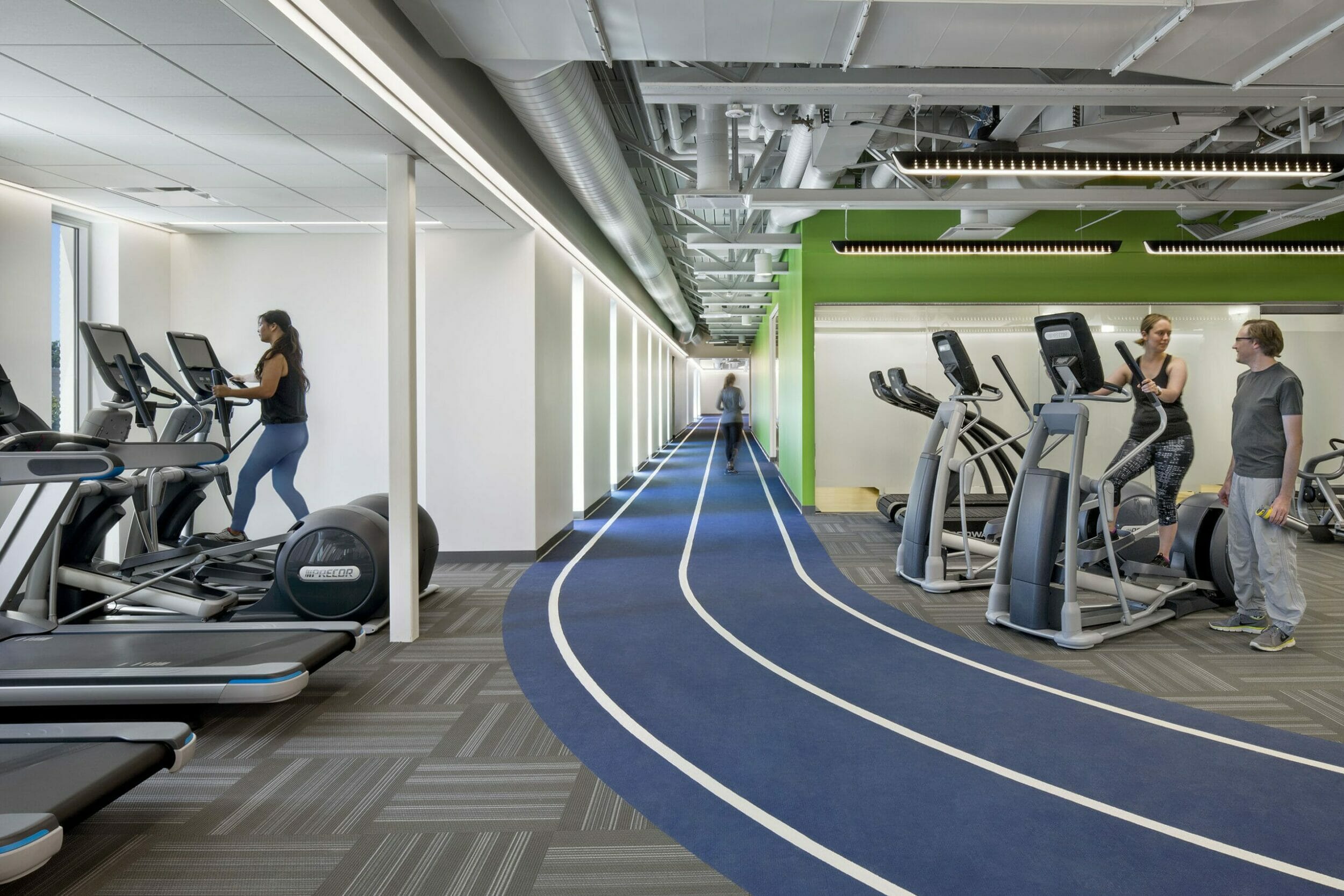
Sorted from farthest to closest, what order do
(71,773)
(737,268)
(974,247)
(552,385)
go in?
(737,268) → (974,247) → (552,385) → (71,773)

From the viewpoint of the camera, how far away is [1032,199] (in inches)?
263

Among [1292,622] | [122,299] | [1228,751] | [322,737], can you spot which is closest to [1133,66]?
[1292,622]

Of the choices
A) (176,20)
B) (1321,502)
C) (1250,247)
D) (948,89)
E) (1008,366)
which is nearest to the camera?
(176,20)

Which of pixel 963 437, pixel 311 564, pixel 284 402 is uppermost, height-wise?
pixel 284 402

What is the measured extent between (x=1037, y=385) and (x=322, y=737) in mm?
8293

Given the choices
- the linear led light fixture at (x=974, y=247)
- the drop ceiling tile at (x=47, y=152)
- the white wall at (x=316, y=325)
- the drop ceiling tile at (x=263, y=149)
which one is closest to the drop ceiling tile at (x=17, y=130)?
the drop ceiling tile at (x=47, y=152)

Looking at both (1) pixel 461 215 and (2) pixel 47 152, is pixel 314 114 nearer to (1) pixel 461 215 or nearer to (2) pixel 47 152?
(2) pixel 47 152

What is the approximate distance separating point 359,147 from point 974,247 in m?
5.88

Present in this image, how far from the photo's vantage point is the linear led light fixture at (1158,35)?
3369mm

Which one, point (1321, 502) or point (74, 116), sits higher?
point (74, 116)

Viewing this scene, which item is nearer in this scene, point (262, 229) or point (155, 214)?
point (155, 214)

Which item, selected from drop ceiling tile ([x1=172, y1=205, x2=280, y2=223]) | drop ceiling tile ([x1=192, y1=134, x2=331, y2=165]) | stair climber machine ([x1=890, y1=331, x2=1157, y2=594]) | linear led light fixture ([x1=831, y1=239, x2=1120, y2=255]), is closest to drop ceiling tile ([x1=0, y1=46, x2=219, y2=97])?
drop ceiling tile ([x1=192, y1=134, x2=331, y2=165])

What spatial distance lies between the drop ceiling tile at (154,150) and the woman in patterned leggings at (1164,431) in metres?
5.28

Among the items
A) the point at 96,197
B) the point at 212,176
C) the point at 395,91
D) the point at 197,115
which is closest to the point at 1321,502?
the point at 395,91
